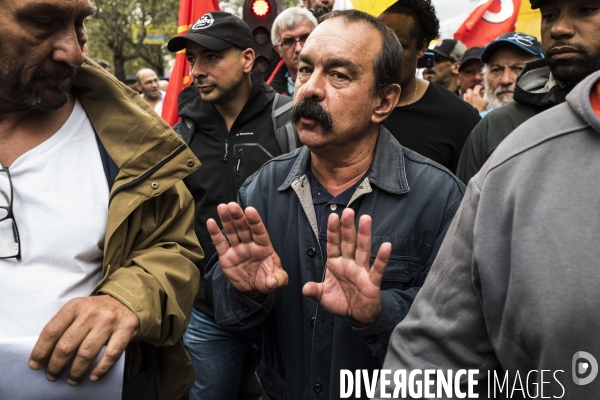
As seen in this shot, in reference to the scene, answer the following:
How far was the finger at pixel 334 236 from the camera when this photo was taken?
1.99m

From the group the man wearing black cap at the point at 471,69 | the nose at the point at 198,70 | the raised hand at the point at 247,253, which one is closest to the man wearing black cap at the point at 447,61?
the man wearing black cap at the point at 471,69

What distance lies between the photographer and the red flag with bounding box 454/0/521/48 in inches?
287

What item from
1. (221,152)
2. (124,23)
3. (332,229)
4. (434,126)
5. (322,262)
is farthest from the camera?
(124,23)

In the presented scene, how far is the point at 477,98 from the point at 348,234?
5213mm

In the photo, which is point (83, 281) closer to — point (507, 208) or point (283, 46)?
point (507, 208)

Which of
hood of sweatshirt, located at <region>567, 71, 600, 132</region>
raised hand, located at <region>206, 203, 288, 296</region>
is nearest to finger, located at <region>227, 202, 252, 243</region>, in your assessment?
raised hand, located at <region>206, 203, 288, 296</region>

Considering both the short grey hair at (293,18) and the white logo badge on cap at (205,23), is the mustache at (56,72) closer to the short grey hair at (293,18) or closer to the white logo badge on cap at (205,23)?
the white logo badge on cap at (205,23)

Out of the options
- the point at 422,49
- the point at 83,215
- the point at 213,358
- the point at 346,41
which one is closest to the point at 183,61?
the point at 422,49

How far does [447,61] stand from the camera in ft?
25.1

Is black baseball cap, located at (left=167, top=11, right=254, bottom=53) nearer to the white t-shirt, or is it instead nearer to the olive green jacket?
the olive green jacket

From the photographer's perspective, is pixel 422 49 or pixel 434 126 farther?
pixel 422 49

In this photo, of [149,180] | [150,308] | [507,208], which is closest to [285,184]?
[149,180]

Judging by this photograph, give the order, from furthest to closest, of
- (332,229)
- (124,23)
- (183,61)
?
(124,23) → (183,61) → (332,229)

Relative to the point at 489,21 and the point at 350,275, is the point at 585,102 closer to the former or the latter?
the point at 350,275
